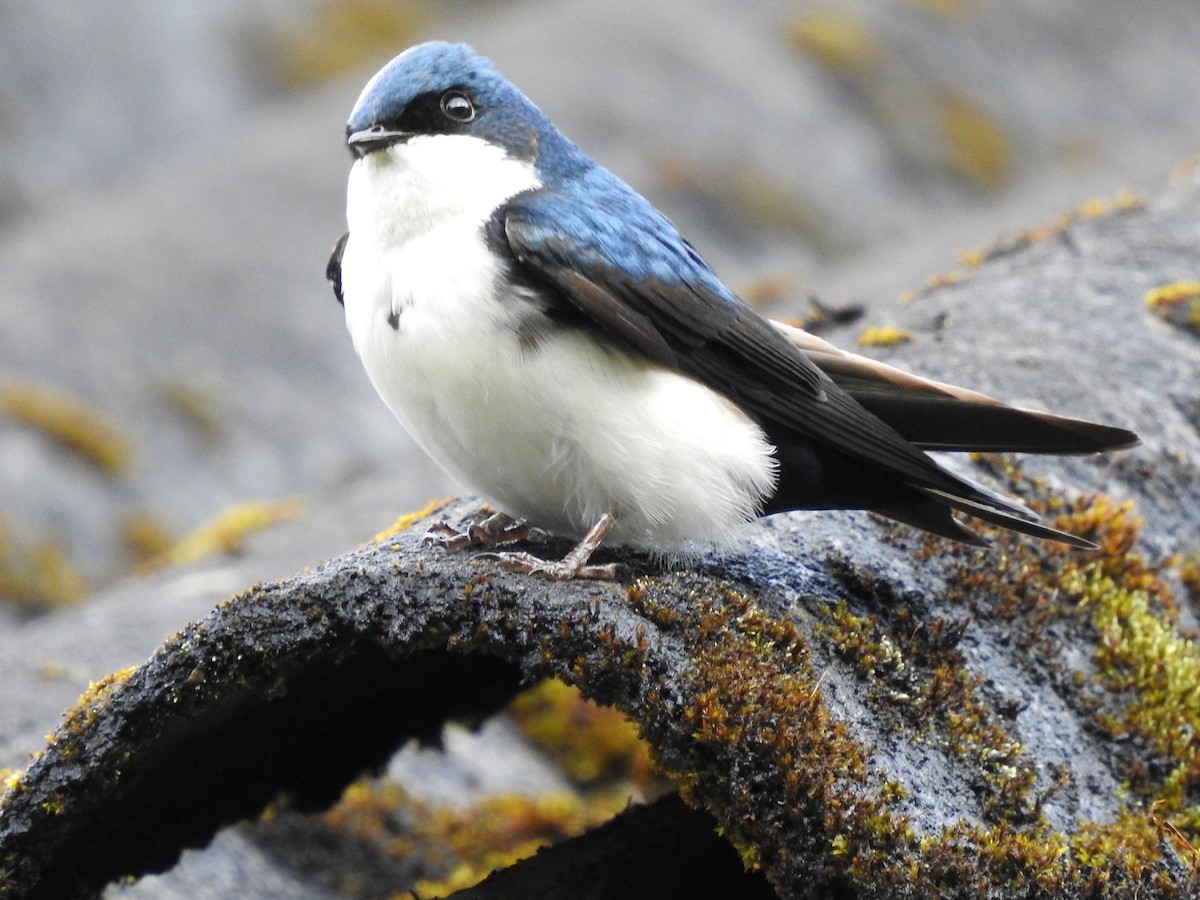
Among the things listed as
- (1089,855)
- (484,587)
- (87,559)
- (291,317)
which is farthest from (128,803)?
(291,317)

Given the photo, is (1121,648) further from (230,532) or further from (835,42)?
(835,42)

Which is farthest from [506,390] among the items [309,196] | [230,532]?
[309,196]

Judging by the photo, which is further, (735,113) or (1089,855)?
(735,113)

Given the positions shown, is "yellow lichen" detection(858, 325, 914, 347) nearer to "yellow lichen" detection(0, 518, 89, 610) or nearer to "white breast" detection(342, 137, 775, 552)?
"white breast" detection(342, 137, 775, 552)

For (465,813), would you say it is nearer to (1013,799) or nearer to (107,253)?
(1013,799)

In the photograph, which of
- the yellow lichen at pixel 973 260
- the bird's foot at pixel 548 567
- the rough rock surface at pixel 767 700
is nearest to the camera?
the rough rock surface at pixel 767 700

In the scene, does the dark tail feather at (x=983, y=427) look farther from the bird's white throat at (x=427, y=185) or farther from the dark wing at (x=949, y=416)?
the bird's white throat at (x=427, y=185)

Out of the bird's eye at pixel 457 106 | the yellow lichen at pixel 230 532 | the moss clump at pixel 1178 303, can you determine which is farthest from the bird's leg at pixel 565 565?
the yellow lichen at pixel 230 532

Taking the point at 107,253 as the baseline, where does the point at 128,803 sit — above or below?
below
